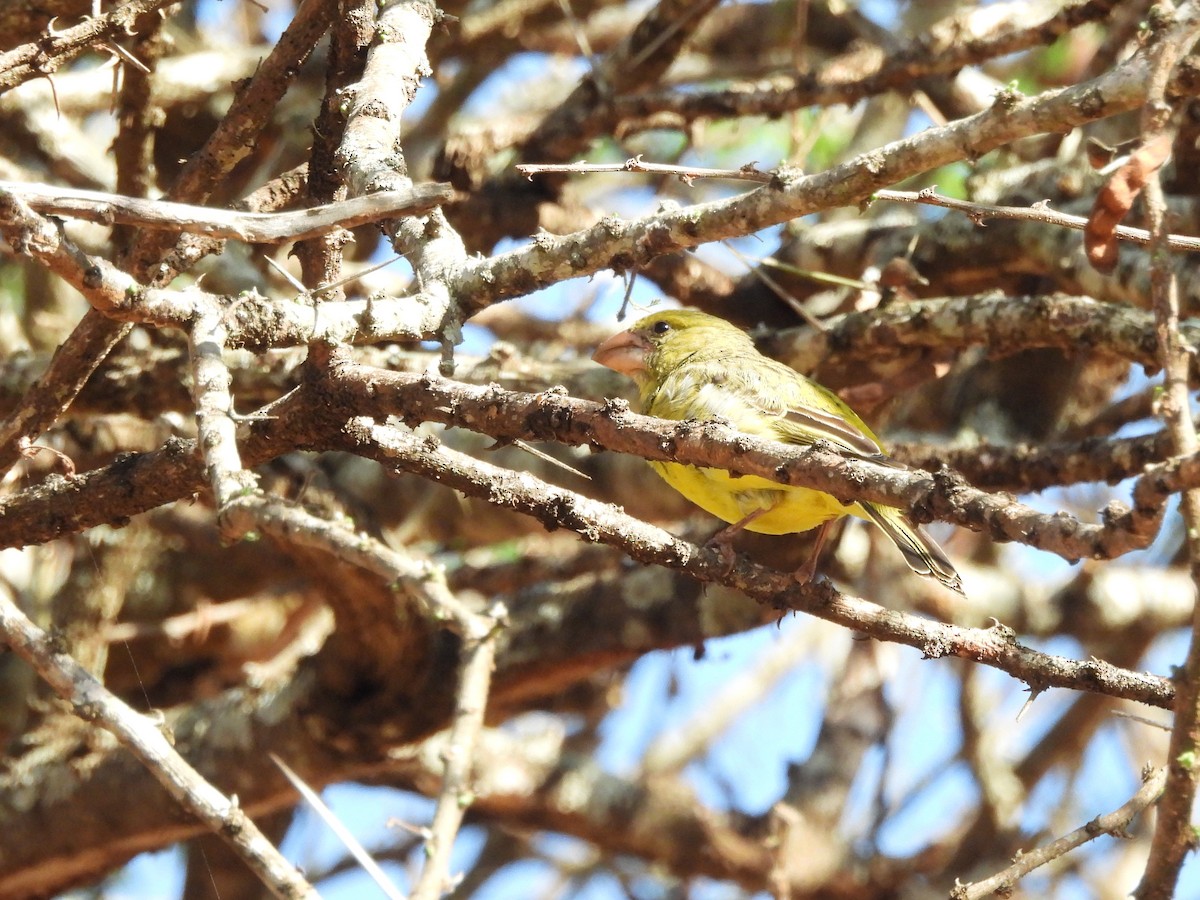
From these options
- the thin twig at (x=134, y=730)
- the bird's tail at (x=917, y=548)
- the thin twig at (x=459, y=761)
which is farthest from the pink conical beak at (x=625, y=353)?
the thin twig at (x=134, y=730)

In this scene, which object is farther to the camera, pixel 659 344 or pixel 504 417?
pixel 659 344

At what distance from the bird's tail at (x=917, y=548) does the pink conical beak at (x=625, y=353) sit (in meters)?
Answer: 1.40

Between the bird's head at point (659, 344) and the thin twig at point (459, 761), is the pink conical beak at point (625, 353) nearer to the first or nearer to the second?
the bird's head at point (659, 344)

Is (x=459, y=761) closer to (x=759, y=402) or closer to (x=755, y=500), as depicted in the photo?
(x=755, y=500)

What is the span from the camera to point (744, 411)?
4.27 meters

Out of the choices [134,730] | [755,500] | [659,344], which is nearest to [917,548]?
[755,500]

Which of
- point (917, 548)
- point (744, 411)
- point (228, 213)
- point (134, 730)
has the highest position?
point (228, 213)

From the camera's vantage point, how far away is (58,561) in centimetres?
627

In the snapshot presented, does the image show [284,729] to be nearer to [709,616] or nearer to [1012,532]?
[709,616]

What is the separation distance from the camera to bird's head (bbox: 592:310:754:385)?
501 centimetres

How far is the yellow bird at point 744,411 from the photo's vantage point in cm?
383

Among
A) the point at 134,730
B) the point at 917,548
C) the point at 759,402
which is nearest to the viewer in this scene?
the point at 134,730

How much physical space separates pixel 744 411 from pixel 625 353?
35.3 inches

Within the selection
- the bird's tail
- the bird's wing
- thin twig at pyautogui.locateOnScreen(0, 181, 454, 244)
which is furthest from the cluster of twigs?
the bird's wing
